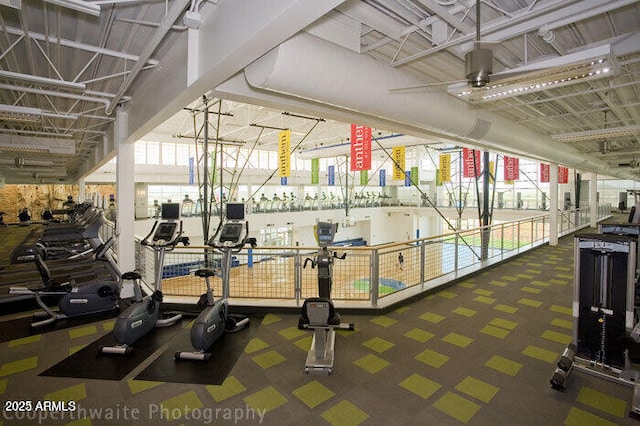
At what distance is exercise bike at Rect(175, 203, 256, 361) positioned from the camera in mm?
3131

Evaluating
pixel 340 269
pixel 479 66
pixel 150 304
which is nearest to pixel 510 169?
pixel 340 269

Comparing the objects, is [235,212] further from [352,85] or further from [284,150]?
[284,150]

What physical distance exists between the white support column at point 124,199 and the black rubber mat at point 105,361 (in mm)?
1687

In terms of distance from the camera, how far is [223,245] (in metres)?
3.73

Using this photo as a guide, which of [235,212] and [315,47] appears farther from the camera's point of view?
[235,212]

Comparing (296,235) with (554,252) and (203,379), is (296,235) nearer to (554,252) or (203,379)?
(554,252)

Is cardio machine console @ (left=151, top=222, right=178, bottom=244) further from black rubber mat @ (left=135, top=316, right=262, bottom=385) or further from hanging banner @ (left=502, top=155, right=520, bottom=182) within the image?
hanging banner @ (left=502, top=155, right=520, bottom=182)

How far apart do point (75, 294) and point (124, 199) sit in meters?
1.57

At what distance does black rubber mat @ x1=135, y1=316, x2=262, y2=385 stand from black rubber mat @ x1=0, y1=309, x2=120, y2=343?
144 centimetres

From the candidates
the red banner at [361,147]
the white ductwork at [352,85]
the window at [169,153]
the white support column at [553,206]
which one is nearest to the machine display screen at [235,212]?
the white ductwork at [352,85]

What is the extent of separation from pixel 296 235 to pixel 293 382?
15.6m

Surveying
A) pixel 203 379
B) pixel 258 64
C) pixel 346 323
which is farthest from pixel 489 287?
pixel 258 64

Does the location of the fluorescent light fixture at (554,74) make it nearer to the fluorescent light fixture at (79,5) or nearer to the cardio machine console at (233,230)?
the cardio machine console at (233,230)

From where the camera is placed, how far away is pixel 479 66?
227 centimetres
